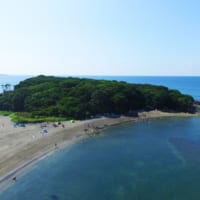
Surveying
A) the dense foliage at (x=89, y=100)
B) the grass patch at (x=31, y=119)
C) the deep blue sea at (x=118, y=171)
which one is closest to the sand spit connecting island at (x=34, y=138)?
the deep blue sea at (x=118, y=171)

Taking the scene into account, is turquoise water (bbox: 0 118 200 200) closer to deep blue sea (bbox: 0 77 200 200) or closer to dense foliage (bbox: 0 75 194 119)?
deep blue sea (bbox: 0 77 200 200)

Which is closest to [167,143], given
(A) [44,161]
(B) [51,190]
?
(A) [44,161]

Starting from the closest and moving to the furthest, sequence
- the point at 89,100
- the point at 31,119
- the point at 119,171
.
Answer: the point at 119,171 < the point at 31,119 < the point at 89,100

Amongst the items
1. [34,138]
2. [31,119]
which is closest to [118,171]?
[34,138]

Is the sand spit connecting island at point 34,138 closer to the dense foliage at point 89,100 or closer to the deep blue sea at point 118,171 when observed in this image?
the deep blue sea at point 118,171

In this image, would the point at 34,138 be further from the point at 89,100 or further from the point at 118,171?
the point at 89,100

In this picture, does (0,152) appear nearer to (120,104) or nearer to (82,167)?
(82,167)

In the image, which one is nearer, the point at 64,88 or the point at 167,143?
the point at 167,143
